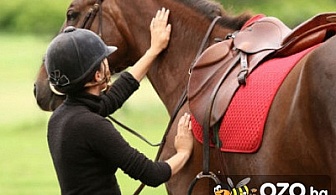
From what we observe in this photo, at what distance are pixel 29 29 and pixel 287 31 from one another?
3028 centimetres

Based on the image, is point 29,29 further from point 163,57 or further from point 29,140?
point 163,57

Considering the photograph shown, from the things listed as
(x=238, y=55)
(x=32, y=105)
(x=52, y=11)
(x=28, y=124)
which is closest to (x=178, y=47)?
(x=238, y=55)

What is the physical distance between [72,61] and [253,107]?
98 cm

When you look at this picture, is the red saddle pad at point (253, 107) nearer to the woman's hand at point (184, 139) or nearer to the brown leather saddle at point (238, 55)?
the brown leather saddle at point (238, 55)

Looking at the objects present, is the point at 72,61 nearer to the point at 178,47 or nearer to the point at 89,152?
the point at 89,152

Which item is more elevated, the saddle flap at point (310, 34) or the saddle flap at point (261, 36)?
the saddle flap at point (310, 34)

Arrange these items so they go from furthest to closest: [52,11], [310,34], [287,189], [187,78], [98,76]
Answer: [52,11] < [187,78] < [310,34] < [287,189] < [98,76]

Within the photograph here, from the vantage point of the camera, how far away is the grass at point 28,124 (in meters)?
11.9

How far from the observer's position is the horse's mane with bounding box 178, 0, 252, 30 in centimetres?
517

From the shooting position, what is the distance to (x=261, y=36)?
4.79 meters

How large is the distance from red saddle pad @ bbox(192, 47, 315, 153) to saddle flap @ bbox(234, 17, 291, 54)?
0.18 m

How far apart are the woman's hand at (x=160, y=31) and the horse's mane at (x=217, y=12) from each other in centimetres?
16

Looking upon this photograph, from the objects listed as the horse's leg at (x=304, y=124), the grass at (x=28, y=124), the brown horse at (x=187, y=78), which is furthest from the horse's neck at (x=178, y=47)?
the grass at (x=28, y=124)

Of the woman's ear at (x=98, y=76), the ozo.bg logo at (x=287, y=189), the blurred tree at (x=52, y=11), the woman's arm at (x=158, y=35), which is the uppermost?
the woman's ear at (x=98, y=76)
